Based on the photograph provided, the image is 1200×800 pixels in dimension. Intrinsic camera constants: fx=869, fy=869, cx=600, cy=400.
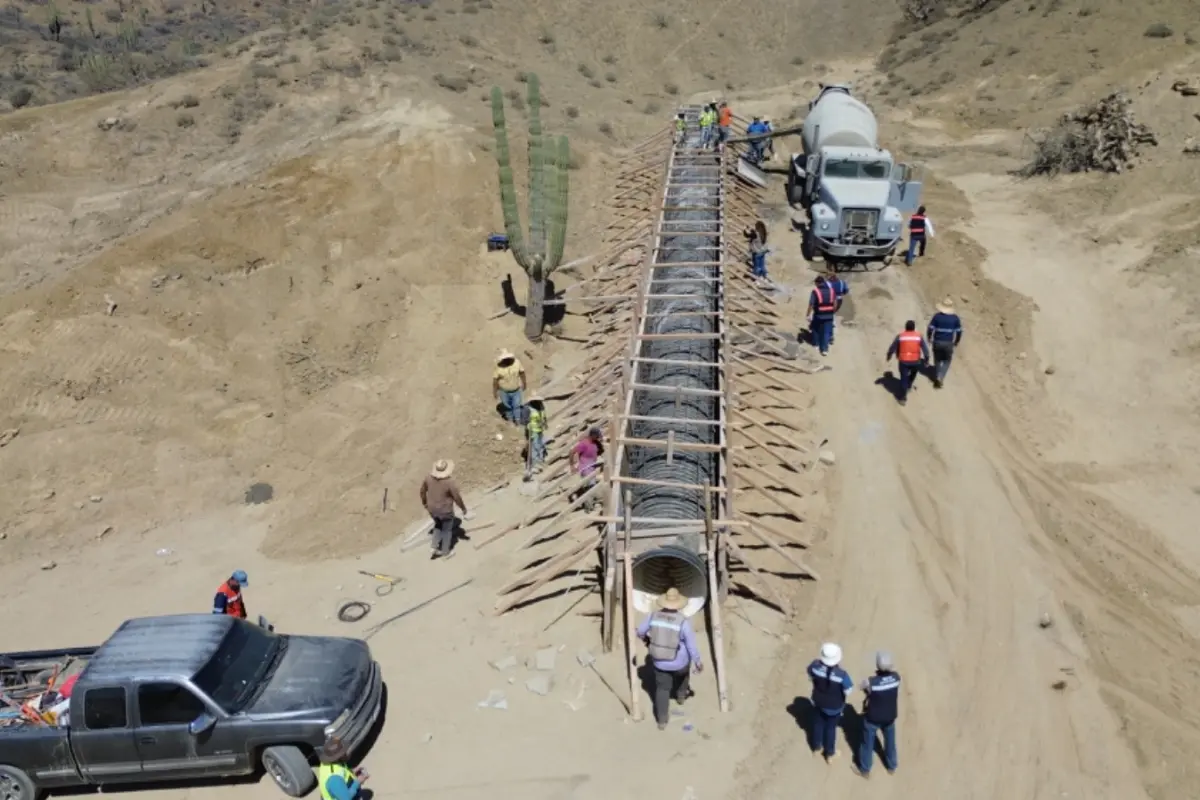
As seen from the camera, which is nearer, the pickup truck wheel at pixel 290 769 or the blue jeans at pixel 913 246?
the pickup truck wheel at pixel 290 769

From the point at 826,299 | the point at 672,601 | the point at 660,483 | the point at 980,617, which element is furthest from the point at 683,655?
the point at 826,299

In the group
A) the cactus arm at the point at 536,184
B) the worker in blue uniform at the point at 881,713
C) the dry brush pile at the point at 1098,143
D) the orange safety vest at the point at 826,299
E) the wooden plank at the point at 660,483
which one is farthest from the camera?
the dry brush pile at the point at 1098,143

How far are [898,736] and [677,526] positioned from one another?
3396 millimetres

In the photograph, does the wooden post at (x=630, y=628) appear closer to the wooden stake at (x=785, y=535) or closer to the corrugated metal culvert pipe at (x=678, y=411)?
the corrugated metal culvert pipe at (x=678, y=411)

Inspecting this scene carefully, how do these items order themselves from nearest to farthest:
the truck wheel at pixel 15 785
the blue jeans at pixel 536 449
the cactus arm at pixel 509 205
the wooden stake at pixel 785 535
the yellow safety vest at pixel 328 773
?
the yellow safety vest at pixel 328 773, the truck wheel at pixel 15 785, the wooden stake at pixel 785 535, the blue jeans at pixel 536 449, the cactus arm at pixel 509 205

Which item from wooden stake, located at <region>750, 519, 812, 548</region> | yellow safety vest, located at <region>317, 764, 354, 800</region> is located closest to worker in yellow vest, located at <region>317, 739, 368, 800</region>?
yellow safety vest, located at <region>317, 764, 354, 800</region>

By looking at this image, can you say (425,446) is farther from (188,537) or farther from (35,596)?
(35,596)

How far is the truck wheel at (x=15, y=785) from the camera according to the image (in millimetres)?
8727

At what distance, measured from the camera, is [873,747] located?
29.0ft


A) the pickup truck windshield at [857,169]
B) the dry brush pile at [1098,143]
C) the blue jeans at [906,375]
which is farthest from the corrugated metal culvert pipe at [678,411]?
the dry brush pile at [1098,143]

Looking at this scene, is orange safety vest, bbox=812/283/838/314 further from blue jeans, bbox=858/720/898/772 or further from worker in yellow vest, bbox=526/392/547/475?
blue jeans, bbox=858/720/898/772

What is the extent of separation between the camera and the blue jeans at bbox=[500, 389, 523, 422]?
1531cm

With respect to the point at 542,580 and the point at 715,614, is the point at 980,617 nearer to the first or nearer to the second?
the point at 715,614

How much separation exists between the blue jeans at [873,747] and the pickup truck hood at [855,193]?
43.1 feet
